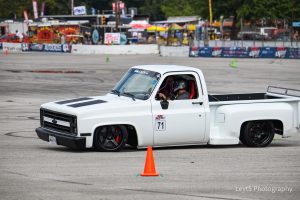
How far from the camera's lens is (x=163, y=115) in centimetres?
1384

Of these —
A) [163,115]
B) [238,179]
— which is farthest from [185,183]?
[163,115]

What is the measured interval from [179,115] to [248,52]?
146ft

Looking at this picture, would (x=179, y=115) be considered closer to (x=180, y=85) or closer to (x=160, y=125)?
(x=160, y=125)

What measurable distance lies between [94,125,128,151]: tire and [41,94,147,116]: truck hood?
0.31 m

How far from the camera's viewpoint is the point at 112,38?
7081 centimetres

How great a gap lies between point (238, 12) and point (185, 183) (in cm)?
8419

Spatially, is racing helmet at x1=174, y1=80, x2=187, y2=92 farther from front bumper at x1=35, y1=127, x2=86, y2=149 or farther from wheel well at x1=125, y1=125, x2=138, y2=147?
front bumper at x1=35, y1=127, x2=86, y2=149

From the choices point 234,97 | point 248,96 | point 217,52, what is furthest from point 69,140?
point 217,52

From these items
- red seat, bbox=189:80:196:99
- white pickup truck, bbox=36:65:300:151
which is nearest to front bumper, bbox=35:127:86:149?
white pickup truck, bbox=36:65:300:151

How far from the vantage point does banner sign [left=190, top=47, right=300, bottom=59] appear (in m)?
56.4

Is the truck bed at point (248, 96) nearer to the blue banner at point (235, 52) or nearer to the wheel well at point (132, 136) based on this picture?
the wheel well at point (132, 136)

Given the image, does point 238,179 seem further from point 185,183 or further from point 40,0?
point 40,0

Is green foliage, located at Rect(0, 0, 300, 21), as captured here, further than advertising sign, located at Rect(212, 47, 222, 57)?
Yes

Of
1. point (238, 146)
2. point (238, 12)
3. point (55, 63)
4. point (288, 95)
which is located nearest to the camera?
point (238, 146)
